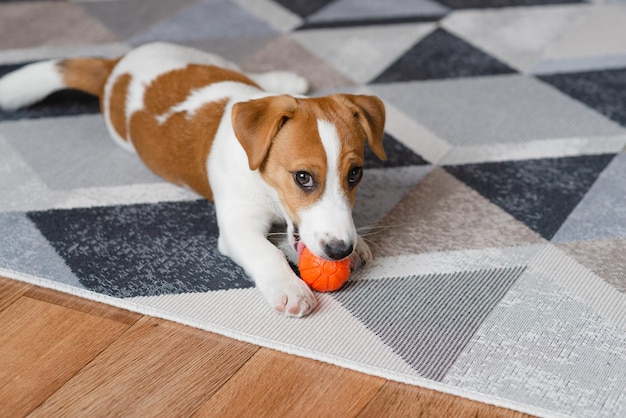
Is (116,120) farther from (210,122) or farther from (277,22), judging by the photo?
(277,22)

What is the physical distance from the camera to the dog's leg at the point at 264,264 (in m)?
1.63

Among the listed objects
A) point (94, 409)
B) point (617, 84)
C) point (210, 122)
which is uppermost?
point (210, 122)

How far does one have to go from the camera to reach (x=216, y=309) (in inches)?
65.7

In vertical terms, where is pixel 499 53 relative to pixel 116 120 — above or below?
below

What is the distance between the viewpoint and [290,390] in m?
1.49

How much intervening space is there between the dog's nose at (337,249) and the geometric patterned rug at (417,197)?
131mm

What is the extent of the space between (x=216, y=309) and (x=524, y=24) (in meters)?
1.77

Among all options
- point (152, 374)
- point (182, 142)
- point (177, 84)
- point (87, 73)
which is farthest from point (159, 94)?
point (152, 374)

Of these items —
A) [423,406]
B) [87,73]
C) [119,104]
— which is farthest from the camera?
[87,73]

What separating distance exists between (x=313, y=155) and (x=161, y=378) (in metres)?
0.50

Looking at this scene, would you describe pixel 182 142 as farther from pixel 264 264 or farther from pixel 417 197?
pixel 417 197

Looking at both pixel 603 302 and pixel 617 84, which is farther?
pixel 617 84

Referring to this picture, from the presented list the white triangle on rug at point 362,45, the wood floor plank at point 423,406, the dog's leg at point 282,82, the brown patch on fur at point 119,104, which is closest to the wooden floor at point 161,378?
the wood floor plank at point 423,406

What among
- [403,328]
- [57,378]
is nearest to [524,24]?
[403,328]
